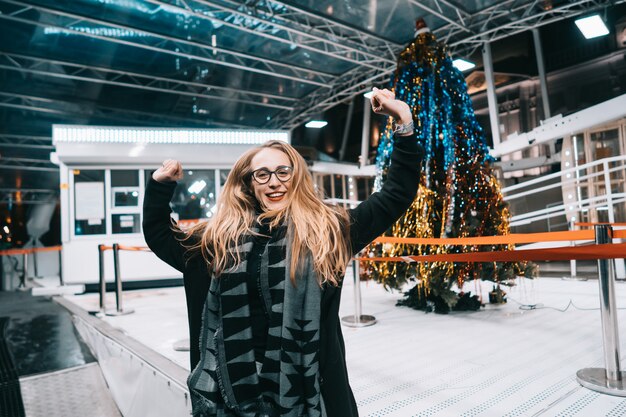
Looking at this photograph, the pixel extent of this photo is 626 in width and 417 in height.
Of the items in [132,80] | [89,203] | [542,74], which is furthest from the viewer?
[132,80]

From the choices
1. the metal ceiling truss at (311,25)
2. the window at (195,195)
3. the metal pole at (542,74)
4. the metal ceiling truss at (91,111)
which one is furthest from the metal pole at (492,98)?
the metal ceiling truss at (91,111)

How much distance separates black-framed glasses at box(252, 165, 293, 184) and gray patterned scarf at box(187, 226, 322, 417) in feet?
0.70

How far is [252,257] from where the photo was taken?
1341 millimetres

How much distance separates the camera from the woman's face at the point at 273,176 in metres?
1.41

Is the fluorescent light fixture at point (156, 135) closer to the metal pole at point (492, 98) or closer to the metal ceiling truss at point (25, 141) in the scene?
the metal pole at point (492, 98)

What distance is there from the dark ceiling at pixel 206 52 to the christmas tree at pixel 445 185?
5347 mm

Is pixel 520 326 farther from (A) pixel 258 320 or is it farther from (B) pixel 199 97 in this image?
(B) pixel 199 97

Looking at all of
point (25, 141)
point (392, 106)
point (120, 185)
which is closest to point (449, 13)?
point (120, 185)

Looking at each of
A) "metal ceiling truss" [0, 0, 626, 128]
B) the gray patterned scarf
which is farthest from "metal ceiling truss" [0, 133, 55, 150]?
the gray patterned scarf

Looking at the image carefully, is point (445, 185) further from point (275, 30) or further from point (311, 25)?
point (275, 30)

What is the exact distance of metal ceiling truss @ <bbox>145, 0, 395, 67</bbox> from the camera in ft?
26.2

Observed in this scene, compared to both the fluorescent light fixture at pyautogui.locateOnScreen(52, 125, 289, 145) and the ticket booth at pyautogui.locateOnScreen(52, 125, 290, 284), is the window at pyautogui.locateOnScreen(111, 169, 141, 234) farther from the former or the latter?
the fluorescent light fixture at pyautogui.locateOnScreen(52, 125, 289, 145)

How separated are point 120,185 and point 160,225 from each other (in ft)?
25.7

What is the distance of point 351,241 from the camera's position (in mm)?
1422
